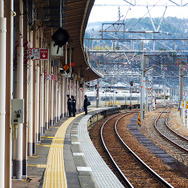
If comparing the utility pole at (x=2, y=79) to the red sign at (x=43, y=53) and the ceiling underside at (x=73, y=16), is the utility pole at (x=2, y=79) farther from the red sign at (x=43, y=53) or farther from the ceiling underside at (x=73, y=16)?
the ceiling underside at (x=73, y=16)

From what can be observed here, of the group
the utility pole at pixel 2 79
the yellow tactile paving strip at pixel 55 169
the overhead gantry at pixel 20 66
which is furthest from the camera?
the yellow tactile paving strip at pixel 55 169

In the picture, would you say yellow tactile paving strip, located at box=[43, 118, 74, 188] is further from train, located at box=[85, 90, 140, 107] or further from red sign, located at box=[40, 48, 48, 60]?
train, located at box=[85, 90, 140, 107]

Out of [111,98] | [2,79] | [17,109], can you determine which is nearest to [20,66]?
[17,109]

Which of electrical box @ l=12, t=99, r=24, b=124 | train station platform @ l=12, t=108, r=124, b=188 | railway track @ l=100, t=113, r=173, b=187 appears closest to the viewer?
electrical box @ l=12, t=99, r=24, b=124

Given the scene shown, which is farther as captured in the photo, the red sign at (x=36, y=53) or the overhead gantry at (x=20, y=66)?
the red sign at (x=36, y=53)

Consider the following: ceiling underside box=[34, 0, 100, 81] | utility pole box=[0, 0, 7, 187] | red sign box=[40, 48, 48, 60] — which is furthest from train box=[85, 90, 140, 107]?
utility pole box=[0, 0, 7, 187]

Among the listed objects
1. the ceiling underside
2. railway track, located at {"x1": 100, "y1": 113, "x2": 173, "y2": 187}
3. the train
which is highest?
the ceiling underside

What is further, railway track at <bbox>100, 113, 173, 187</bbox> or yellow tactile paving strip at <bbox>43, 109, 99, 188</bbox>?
railway track at <bbox>100, 113, 173, 187</bbox>

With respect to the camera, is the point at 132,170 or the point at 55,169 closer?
the point at 55,169

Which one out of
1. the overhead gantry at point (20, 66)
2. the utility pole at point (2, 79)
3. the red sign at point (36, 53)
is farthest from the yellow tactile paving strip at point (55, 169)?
the red sign at point (36, 53)

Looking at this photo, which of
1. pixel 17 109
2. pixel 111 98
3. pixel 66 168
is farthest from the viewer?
pixel 111 98

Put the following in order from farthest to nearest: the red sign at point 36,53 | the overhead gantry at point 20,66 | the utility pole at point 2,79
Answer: the red sign at point 36,53 < the overhead gantry at point 20,66 < the utility pole at point 2,79

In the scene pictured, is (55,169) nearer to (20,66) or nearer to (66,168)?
(66,168)

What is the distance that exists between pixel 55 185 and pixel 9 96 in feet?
6.72
